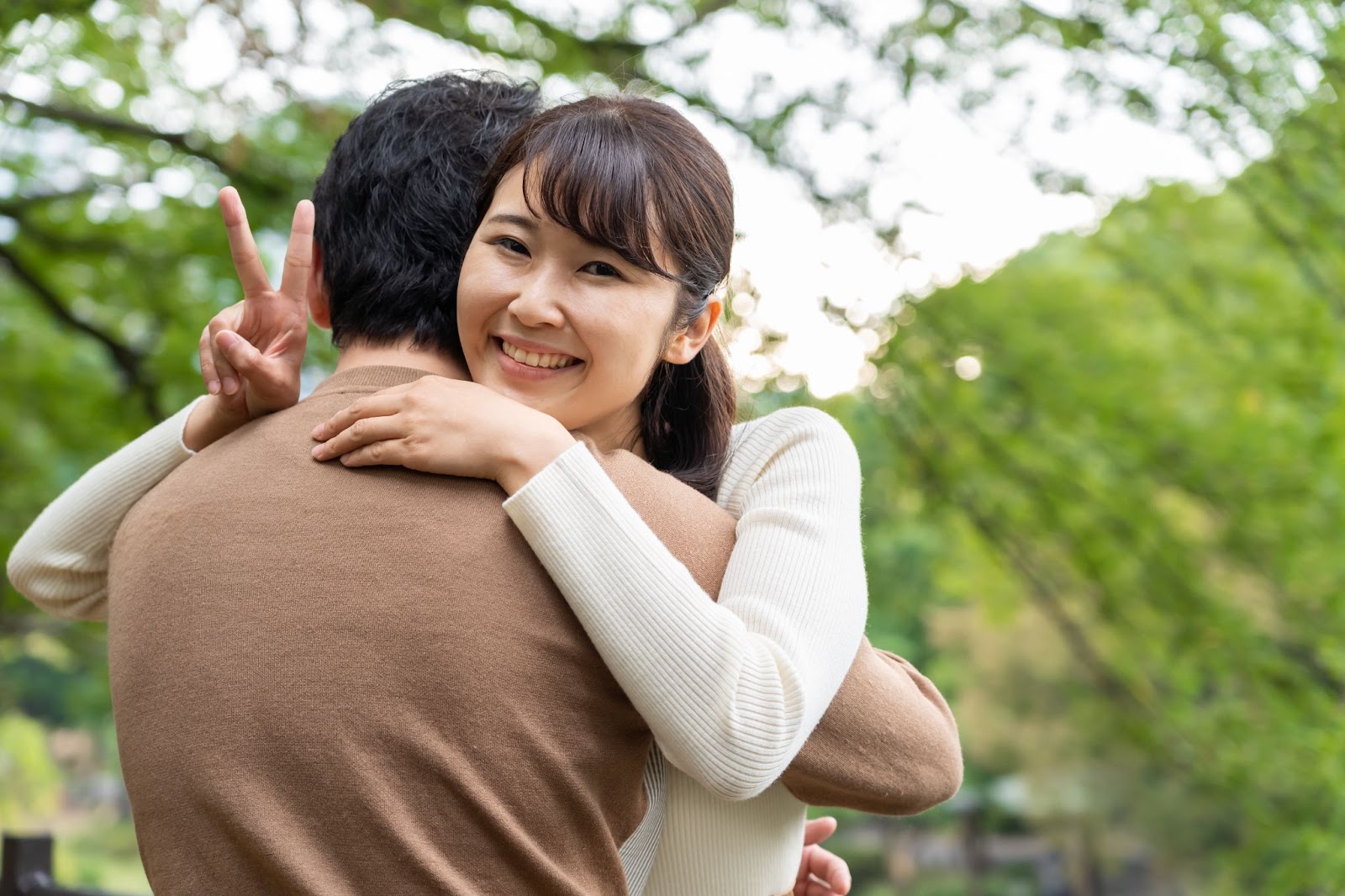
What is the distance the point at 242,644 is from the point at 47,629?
367 inches

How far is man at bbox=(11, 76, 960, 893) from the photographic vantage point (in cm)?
105

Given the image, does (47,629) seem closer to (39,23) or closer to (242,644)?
(39,23)

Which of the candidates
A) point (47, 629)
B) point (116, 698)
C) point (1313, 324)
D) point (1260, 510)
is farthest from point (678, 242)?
point (47, 629)

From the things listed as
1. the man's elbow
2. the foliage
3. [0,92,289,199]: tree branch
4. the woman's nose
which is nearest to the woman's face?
the woman's nose

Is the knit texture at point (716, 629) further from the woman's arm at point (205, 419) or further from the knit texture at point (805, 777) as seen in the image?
the woman's arm at point (205, 419)

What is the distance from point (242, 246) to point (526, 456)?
469 mm

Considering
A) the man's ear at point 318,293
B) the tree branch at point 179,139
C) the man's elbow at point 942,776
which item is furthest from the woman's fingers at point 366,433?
the tree branch at point 179,139

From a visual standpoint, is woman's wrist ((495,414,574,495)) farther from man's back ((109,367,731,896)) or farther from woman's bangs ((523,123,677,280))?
woman's bangs ((523,123,677,280))

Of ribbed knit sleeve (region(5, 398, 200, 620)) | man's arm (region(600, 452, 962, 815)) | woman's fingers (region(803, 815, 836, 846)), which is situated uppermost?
man's arm (region(600, 452, 962, 815))

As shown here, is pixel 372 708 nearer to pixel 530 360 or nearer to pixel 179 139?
pixel 530 360

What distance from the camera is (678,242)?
1288 mm

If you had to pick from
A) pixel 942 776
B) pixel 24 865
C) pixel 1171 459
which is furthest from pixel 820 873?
pixel 1171 459

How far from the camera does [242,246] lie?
138 centimetres

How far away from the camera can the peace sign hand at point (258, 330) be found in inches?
52.6
